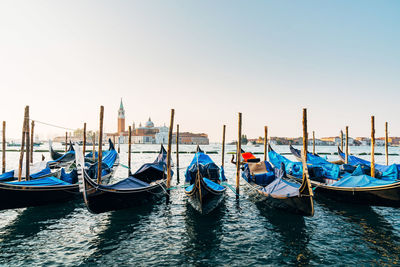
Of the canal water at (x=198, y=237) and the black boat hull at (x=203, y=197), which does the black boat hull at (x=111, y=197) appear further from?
the black boat hull at (x=203, y=197)

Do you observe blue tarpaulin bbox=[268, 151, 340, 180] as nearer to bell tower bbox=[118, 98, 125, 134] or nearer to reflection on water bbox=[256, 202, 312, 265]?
reflection on water bbox=[256, 202, 312, 265]

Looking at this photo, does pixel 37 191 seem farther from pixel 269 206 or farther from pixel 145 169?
pixel 269 206

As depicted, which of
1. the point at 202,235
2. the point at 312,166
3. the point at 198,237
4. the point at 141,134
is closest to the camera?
the point at 198,237

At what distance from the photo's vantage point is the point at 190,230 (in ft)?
22.7

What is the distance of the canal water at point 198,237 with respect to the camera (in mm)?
5297

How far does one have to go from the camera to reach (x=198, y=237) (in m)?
6.42

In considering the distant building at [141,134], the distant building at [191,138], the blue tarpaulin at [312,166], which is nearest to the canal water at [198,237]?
the blue tarpaulin at [312,166]

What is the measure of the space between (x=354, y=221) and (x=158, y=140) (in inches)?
5123

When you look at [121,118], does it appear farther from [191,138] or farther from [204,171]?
[204,171]

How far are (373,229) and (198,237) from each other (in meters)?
5.15

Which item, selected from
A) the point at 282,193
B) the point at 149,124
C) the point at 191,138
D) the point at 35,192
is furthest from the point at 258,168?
the point at 149,124

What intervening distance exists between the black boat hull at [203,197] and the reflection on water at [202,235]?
1.08ft

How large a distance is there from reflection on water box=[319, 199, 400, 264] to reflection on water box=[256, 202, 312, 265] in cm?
146

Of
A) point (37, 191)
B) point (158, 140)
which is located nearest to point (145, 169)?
point (37, 191)
